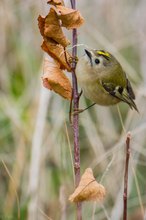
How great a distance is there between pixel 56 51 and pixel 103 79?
0.66 metres

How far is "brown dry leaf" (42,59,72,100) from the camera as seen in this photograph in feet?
4.09

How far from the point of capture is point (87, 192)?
3.72ft

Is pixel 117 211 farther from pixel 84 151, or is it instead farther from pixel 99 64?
pixel 84 151

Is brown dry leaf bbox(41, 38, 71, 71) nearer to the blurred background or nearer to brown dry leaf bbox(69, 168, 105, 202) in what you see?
brown dry leaf bbox(69, 168, 105, 202)

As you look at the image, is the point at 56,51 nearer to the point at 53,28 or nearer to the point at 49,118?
the point at 53,28

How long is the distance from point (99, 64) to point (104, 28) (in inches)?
70.9

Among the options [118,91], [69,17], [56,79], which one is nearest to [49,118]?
[118,91]

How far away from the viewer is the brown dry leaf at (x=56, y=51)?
3.99 feet

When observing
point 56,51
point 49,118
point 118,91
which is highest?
point 56,51

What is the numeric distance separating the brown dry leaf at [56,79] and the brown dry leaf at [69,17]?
0.13m

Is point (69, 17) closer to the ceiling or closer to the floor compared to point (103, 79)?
closer to the ceiling

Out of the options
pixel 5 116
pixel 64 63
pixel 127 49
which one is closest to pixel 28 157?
pixel 5 116

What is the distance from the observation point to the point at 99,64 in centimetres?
177

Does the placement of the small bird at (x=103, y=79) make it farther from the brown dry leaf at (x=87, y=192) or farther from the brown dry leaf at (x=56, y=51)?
the brown dry leaf at (x=87, y=192)
